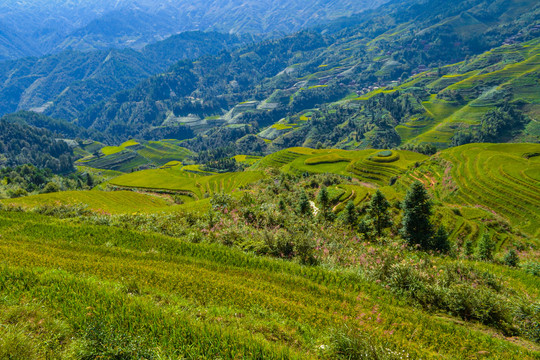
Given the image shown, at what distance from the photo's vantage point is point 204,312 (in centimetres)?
873

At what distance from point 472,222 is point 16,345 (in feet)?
272

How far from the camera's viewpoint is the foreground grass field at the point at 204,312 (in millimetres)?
6539

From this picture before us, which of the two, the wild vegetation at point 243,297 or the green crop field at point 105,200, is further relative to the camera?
the green crop field at point 105,200

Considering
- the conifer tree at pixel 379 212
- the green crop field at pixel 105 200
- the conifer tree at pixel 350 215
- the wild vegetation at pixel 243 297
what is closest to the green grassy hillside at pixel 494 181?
the conifer tree at pixel 379 212

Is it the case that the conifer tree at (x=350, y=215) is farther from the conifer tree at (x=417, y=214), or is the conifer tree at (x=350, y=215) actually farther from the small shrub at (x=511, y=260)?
the small shrub at (x=511, y=260)

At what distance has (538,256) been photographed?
45.7 m

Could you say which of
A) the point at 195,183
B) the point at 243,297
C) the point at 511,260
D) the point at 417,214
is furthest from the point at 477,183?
the point at 195,183

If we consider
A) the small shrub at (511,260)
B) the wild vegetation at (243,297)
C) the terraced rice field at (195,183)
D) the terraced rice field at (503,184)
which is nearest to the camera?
the wild vegetation at (243,297)

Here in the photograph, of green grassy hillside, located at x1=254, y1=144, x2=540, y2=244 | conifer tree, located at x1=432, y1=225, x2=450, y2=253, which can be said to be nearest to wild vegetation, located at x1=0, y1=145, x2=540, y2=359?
conifer tree, located at x1=432, y1=225, x2=450, y2=253

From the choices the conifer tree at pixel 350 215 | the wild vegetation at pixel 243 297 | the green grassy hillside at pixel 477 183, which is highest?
the wild vegetation at pixel 243 297

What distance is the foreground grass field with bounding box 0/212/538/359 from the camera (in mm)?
6539

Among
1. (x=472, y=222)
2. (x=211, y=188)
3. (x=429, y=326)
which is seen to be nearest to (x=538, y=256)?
(x=472, y=222)

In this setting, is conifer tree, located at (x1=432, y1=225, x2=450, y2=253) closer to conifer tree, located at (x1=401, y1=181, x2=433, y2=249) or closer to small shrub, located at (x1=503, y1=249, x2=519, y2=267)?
conifer tree, located at (x1=401, y1=181, x2=433, y2=249)

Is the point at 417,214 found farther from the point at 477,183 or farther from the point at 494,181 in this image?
the point at 494,181
